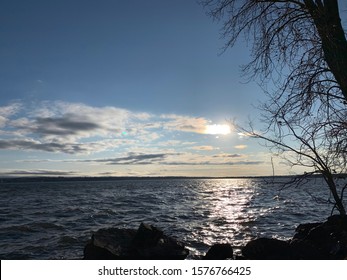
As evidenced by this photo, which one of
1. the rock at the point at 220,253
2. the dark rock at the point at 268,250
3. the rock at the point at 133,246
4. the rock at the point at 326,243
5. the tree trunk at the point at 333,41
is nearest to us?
the tree trunk at the point at 333,41

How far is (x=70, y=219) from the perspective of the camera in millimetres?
25016

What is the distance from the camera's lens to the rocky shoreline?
35.8ft

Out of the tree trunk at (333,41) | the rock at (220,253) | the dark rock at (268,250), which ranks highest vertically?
the tree trunk at (333,41)

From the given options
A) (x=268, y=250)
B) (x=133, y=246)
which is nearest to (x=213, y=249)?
(x=268, y=250)

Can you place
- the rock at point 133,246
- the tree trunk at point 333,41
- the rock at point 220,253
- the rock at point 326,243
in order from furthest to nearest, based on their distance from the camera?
the rock at point 220,253 < the rock at point 133,246 < the rock at point 326,243 < the tree trunk at point 333,41

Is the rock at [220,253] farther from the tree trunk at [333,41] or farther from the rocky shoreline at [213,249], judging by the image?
the tree trunk at [333,41]

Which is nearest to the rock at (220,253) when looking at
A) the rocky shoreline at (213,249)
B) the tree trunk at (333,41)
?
the rocky shoreline at (213,249)

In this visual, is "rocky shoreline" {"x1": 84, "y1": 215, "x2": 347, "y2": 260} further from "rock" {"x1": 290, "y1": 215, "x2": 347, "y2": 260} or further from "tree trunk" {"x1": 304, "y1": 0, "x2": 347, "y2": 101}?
"tree trunk" {"x1": 304, "y1": 0, "x2": 347, "y2": 101}

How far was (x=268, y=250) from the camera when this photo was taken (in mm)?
11242

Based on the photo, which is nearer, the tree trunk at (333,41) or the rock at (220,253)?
the tree trunk at (333,41)

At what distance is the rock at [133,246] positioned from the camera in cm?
1150

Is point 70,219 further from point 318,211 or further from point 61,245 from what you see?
point 318,211

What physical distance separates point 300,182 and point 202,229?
510 inches

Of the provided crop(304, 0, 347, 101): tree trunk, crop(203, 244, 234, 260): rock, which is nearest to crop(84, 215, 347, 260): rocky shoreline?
crop(203, 244, 234, 260): rock
